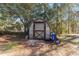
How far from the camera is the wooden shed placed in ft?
10.9

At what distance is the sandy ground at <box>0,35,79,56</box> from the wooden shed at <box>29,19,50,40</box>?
0.09m

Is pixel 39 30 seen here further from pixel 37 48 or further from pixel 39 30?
pixel 37 48

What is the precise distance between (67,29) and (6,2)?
44.3 inches

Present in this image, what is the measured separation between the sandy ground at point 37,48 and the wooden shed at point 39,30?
85mm

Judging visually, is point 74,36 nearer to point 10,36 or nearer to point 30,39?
point 30,39

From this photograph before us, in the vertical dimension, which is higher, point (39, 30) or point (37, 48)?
point (39, 30)

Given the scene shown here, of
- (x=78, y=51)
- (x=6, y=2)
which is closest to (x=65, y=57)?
(x=78, y=51)

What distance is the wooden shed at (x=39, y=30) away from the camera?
10.9 feet

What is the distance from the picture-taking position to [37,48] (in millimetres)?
3320

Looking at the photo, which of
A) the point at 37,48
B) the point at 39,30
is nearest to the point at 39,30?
the point at 39,30

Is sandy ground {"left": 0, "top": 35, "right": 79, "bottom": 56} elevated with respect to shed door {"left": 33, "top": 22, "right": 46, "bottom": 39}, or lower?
lower

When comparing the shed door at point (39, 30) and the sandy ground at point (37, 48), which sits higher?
the shed door at point (39, 30)

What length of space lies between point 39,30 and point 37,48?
0.30m

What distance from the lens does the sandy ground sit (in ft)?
10.8
